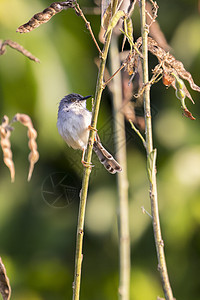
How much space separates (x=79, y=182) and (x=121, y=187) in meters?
3.38

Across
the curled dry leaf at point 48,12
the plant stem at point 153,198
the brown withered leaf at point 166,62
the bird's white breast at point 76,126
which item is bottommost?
the plant stem at point 153,198

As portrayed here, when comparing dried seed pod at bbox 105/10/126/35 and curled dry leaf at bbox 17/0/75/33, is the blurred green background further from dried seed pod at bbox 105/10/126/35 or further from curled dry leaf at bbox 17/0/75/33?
dried seed pod at bbox 105/10/126/35

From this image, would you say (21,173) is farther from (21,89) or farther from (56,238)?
(21,89)

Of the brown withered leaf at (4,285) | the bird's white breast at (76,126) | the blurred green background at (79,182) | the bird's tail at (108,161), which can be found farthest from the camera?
the blurred green background at (79,182)

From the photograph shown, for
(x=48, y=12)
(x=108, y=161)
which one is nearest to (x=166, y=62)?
(x=48, y=12)

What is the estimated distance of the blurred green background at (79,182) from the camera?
162 inches

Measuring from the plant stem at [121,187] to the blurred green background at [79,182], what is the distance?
2.08m

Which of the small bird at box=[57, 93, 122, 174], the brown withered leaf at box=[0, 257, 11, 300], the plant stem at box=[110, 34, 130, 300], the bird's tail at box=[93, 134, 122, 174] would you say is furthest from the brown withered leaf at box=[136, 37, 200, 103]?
the small bird at box=[57, 93, 122, 174]

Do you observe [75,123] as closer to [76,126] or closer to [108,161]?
[76,126]

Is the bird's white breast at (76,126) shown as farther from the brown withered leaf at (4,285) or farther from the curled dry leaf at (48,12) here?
the brown withered leaf at (4,285)

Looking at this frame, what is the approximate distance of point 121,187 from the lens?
152 centimetres

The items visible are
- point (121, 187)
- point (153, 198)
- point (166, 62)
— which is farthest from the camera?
point (121, 187)

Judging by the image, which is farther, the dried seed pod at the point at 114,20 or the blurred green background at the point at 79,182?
the blurred green background at the point at 79,182

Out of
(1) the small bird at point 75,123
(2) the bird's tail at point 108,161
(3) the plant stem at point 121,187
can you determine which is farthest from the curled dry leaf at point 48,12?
(1) the small bird at point 75,123
